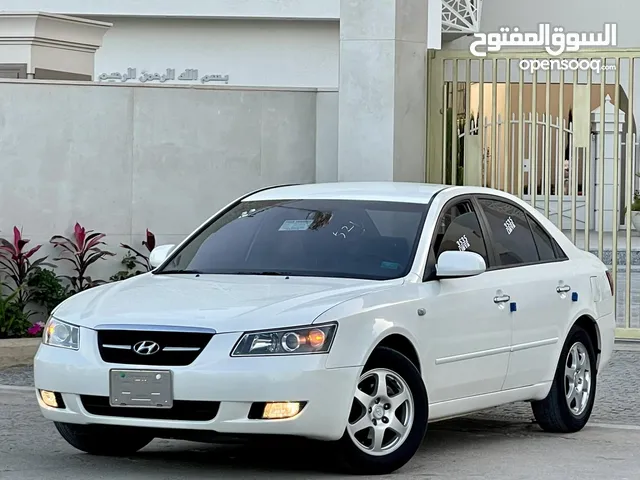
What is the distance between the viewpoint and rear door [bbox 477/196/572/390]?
850cm

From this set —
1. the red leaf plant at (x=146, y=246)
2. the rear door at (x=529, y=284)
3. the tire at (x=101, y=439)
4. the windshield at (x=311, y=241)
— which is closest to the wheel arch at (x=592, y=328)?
the rear door at (x=529, y=284)

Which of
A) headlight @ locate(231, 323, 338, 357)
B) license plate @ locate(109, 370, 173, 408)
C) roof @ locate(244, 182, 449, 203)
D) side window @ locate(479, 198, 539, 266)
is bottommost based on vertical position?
license plate @ locate(109, 370, 173, 408)

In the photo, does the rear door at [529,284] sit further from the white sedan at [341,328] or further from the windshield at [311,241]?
the windshield at [311,241]

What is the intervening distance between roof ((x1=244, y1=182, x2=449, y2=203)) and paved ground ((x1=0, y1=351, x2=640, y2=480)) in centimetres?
143

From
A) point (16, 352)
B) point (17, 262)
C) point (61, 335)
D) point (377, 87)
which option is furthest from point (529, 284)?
point (17, 262)

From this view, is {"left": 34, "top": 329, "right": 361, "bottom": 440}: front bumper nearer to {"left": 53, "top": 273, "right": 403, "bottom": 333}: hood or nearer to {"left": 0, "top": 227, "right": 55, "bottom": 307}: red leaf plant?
{"left": 53, "top": 273, "right": 403, "bottom": 333}: hood

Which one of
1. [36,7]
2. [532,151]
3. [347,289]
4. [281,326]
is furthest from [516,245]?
[36,7]

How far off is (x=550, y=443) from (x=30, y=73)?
7.96 meters

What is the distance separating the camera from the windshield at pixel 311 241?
7.99 m

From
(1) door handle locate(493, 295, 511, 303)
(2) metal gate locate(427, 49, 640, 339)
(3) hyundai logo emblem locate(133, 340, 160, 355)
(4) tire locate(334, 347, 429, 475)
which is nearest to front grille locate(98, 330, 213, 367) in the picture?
(3) hyundai logo emblem locate(133, 340, 160, 355)

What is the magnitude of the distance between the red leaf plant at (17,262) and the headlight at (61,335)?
17.1ft

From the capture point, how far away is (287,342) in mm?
6953

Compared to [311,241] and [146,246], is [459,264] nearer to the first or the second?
[311,241]

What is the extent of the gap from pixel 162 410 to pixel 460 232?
90.6 inches
